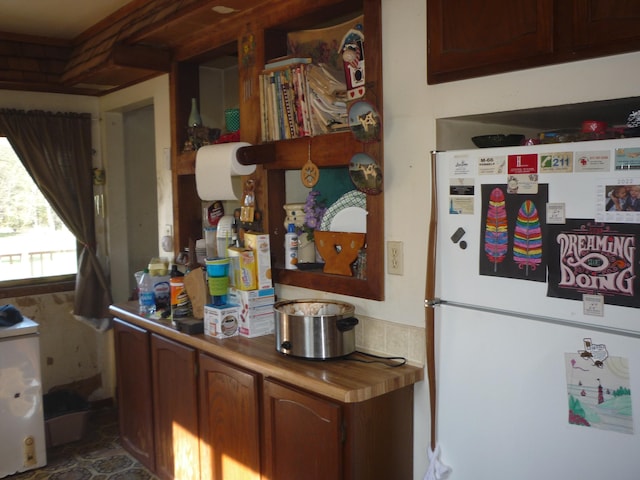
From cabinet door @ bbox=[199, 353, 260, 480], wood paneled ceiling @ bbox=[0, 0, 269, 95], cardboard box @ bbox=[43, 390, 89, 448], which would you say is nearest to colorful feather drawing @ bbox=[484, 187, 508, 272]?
cabinet door @ bbox=[199, 353, 260, 480]

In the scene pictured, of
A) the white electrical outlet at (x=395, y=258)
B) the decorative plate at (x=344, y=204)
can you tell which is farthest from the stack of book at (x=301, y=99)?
the white electrical outlet at (x=395, y=258)

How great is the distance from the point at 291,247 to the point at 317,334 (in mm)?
613

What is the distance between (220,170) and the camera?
2697 mm

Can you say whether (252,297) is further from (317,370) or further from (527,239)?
(527,239)

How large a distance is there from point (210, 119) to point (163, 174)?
0.44 metres

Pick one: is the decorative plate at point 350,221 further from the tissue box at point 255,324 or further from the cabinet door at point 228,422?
the cabinet door at point 228,422

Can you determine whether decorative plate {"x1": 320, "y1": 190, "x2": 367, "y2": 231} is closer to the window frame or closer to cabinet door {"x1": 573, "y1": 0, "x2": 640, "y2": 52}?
cabinet door {"x1": 573, "y1": 0, "x2": 640, "y2": 52}

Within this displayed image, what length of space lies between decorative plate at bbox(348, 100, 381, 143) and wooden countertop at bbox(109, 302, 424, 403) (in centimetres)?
83

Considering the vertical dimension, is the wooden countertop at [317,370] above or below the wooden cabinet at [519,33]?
below

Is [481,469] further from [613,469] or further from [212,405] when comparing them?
→ [212,405]

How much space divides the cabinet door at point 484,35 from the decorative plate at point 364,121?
0.25 meters

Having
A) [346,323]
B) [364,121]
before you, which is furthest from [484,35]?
[346,323]

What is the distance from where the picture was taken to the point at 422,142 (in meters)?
2.02

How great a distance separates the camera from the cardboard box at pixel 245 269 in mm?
2551
